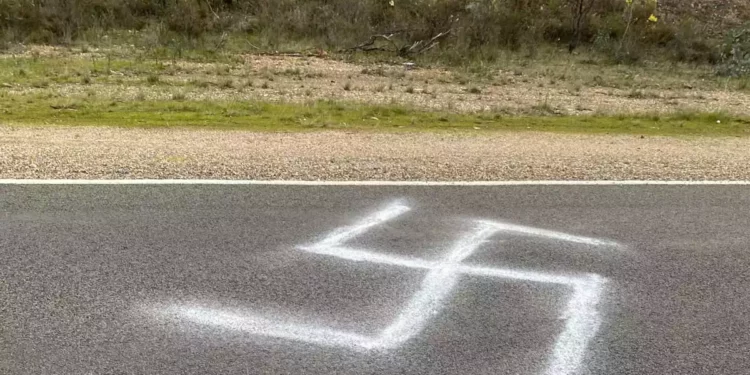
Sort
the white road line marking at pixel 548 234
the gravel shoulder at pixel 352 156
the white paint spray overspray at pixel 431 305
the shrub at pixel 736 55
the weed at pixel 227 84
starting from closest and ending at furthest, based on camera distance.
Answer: the white paint spray overspray at pixel 431 305 → the white road line marking at pixel 548 234 → the gravel shoulder at pixel 352 156 → the weed at pixel 227 84 → the shrub at pixel 736 55

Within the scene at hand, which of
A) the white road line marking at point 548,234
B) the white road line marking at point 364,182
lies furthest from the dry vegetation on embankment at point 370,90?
the white road line marking at point 548,234

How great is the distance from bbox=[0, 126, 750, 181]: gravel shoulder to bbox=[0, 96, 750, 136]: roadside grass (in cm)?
72

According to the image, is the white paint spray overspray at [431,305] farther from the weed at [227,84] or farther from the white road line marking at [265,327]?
the weed at [227,84]

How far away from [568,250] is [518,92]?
11211 mm

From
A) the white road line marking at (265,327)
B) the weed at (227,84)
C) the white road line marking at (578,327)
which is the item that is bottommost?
the weed at (227,84)

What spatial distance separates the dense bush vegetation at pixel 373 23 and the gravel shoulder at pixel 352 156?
40.8 feet

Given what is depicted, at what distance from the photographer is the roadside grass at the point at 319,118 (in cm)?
1072

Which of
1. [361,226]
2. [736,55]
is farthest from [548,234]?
[736,55]

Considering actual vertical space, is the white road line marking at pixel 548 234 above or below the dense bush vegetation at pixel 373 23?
above

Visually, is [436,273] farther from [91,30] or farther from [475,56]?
[91,30]

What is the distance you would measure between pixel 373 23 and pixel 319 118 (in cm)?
1436

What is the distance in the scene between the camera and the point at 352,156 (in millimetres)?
8555

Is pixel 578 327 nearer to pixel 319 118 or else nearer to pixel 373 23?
pixel 319 118

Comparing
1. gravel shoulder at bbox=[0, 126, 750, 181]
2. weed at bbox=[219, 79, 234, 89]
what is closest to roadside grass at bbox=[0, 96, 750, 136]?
gravel shoulder at bbox=[0, 126, 750, 181]
